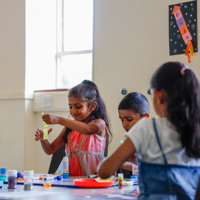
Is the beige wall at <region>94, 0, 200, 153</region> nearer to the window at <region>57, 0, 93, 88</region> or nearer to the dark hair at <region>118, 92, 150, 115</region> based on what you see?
the window at <region>57, 0, 93, 88</region>

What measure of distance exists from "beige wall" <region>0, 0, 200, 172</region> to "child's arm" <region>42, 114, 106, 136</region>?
842mm

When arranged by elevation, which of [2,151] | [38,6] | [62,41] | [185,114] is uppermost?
[38,6]

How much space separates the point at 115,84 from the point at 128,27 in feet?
1.72

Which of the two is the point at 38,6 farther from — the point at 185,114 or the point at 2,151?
the point at 185,114

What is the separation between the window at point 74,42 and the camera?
3930 mm

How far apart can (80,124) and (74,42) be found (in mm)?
1839

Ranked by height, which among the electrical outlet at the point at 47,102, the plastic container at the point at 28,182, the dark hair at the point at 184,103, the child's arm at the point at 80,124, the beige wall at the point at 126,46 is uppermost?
the beige wall at the point at 126,46

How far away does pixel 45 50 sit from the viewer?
4078 mm

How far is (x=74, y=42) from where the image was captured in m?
4.05

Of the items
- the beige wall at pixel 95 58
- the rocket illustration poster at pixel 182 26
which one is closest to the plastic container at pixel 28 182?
the beige wall at pixel 95 58

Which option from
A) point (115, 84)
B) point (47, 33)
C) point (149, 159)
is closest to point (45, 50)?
point (47, 33)

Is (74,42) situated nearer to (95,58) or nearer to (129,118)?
(95,58)

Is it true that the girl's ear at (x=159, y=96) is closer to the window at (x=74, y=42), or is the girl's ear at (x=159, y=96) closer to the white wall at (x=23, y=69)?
the window at (x=74, y=42)

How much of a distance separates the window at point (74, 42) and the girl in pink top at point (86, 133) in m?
1.23
